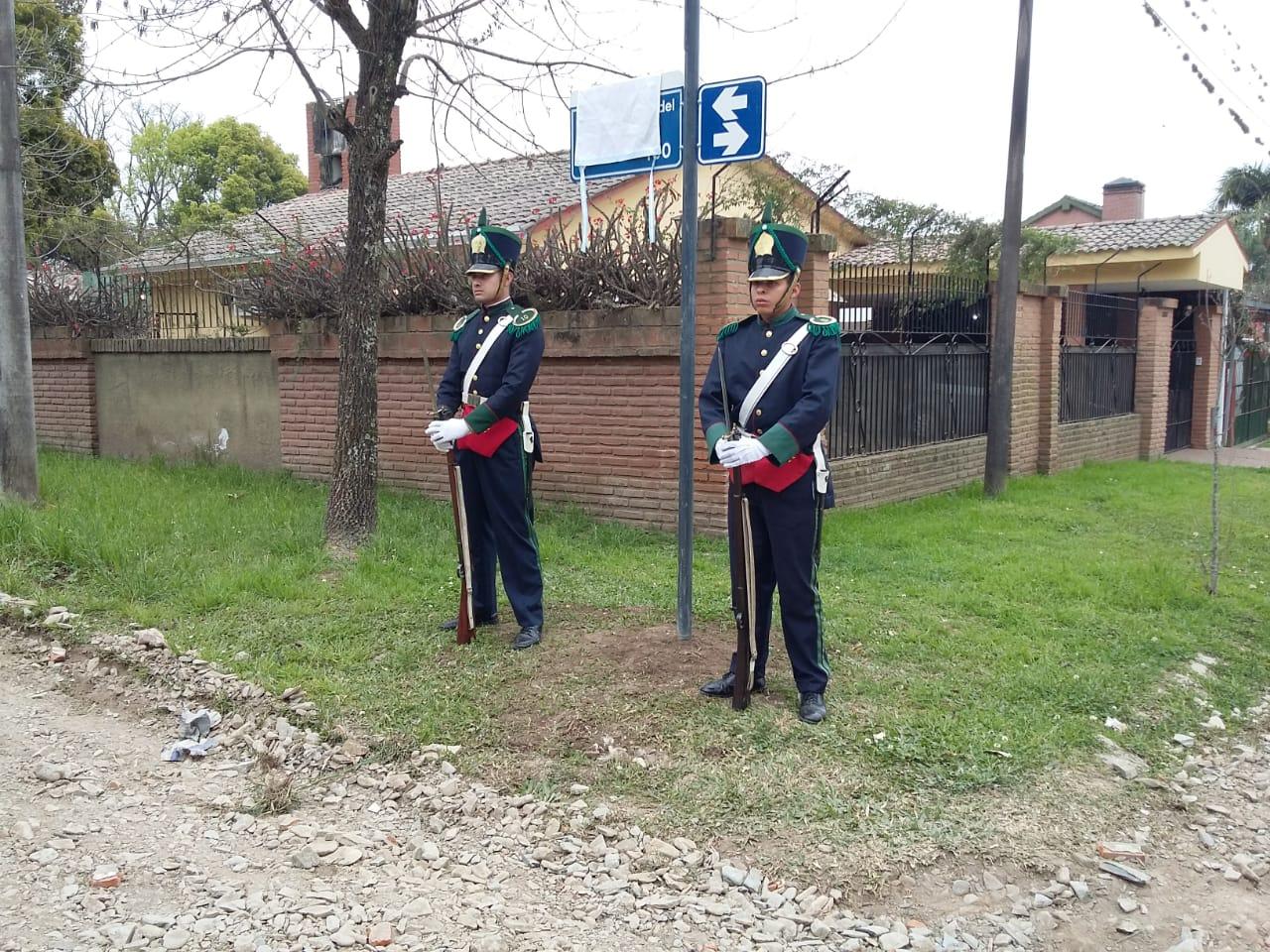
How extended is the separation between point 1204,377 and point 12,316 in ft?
57.2

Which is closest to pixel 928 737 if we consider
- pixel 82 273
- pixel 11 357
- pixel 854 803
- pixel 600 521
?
pixel 854 803

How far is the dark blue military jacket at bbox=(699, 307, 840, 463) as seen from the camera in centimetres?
430

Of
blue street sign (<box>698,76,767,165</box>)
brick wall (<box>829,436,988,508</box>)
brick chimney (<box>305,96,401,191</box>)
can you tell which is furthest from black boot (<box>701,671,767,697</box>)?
brick chimney (<box>305,96,401,191</box>)

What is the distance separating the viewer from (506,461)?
543 cm

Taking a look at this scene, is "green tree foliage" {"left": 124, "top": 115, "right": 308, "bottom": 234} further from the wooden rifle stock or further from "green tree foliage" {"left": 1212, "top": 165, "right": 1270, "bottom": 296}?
the wooden rifle stock

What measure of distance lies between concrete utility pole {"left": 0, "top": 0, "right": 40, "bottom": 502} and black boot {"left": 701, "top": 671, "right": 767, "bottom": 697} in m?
6.43

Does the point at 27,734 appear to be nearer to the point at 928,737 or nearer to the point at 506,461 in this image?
the point at 506,461

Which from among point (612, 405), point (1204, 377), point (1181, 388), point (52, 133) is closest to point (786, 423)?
point (612, 405)

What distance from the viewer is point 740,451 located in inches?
167

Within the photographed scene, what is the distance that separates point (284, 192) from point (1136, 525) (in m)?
30.1

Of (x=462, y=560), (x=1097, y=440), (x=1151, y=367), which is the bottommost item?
(x=1097, y=440)

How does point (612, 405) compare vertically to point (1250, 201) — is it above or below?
below

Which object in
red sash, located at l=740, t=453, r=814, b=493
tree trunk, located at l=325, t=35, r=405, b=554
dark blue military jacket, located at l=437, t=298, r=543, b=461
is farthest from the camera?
tree trunk, located at l=325, t=35, r=405, b=554

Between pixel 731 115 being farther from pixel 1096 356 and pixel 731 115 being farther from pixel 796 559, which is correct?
pixel 1096 356
